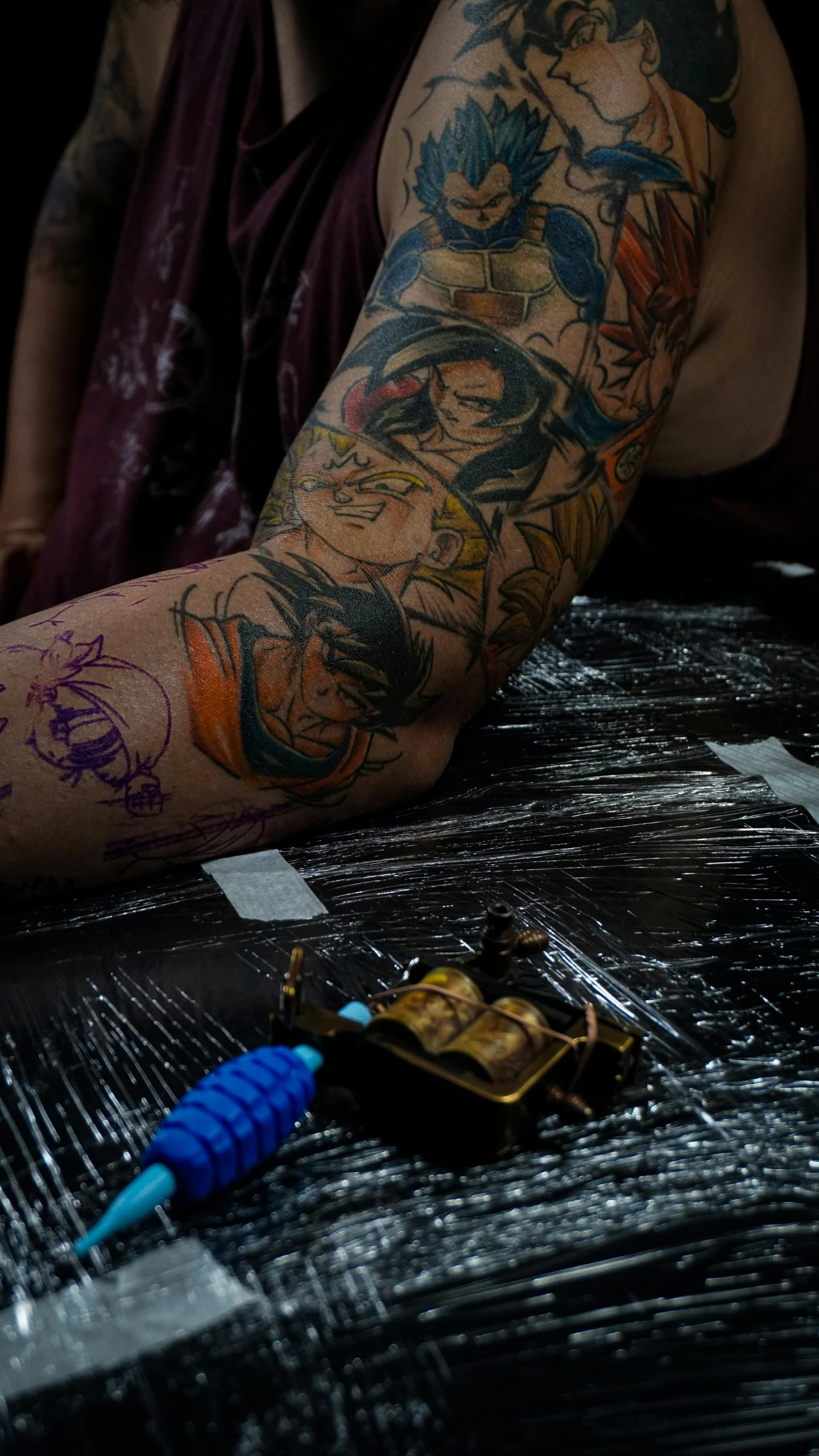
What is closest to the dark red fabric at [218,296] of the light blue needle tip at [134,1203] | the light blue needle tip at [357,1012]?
the light blue needle tip at [357,1012]

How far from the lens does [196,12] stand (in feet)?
5.03

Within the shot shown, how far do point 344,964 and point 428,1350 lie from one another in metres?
0.26

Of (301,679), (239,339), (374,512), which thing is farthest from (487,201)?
(239,339)

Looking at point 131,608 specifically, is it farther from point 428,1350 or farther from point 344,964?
point 428,1350

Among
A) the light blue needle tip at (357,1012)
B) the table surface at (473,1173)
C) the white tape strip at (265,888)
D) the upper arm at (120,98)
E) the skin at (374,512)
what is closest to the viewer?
the table surface at (473,1173)

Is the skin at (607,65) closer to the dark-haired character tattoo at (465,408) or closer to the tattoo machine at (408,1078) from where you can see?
the dark-haired character tattoo at (465,408)

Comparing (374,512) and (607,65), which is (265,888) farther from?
(607,65)

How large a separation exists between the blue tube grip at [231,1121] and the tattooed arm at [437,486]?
0.94 ft

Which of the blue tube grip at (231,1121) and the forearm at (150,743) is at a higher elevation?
the forearm at (150,743)

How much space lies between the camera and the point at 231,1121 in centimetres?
49

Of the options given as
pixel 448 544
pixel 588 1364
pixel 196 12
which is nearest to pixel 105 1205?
pixel 588 1364

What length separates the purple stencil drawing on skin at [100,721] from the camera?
2.50 ft

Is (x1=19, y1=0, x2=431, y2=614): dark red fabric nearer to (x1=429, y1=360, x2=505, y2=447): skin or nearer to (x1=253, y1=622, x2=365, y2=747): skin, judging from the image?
(x1=429, y1=360, x2=505, y2=447): skin

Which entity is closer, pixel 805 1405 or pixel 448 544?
pixel 805 1405
